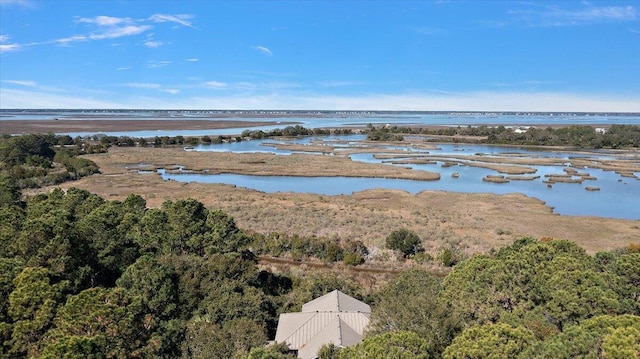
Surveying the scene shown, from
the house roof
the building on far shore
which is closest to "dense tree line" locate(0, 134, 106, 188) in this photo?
the house roof

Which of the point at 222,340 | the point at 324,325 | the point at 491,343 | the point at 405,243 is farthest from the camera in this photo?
the point at 405,243

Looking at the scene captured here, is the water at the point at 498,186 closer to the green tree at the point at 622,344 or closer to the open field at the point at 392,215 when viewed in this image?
the open field at the point at 392,215

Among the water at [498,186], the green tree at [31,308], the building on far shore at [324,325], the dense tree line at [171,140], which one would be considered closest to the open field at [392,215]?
the water at [498,186]

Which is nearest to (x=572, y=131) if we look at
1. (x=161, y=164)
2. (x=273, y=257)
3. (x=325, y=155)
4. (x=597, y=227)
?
(x=325, y=155)

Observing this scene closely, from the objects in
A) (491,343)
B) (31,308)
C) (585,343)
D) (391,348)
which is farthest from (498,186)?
(31,308)

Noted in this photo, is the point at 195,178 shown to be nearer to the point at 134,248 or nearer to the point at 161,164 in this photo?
the point at 161,164

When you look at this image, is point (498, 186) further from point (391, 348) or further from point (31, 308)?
point (31, 308)

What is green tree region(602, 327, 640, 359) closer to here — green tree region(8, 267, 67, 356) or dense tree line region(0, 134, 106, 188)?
green tree region(8, 267, 67, 356)
